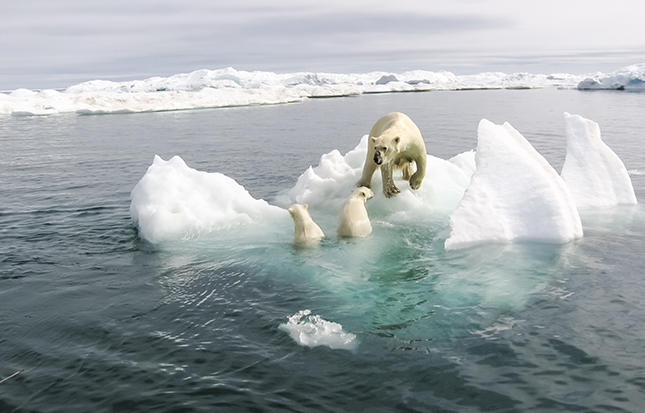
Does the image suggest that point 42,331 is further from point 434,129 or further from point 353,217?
point 434,129

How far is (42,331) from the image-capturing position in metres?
5.63

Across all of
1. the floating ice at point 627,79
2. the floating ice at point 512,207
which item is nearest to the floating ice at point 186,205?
the floating ice at point 512,207

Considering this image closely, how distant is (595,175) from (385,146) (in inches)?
215

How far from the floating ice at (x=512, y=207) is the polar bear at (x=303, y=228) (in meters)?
2.30

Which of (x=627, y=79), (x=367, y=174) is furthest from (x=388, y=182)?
(x=627, y=79)

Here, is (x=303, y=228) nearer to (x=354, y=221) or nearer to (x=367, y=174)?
(x=354, y=221)

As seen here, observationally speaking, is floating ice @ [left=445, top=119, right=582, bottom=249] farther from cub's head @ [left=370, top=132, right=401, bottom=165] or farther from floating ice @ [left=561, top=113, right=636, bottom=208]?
floating ice @ [left=561, top=113, right=636, bottom=208]

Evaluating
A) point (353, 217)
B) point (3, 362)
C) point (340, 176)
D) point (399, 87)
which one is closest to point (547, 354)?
point (353, 217)

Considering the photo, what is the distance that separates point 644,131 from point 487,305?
24.7 metres

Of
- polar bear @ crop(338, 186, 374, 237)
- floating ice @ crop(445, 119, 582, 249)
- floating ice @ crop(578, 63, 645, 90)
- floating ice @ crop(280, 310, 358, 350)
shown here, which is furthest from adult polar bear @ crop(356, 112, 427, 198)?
floating ice @ crop(578, 63, 645, 90)

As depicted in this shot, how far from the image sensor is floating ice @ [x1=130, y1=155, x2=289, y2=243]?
8906mm

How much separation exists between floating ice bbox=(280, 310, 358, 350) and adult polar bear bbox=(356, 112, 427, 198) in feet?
12.2

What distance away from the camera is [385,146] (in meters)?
8.70

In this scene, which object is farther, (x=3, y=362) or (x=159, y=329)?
(x=159, y=329)
